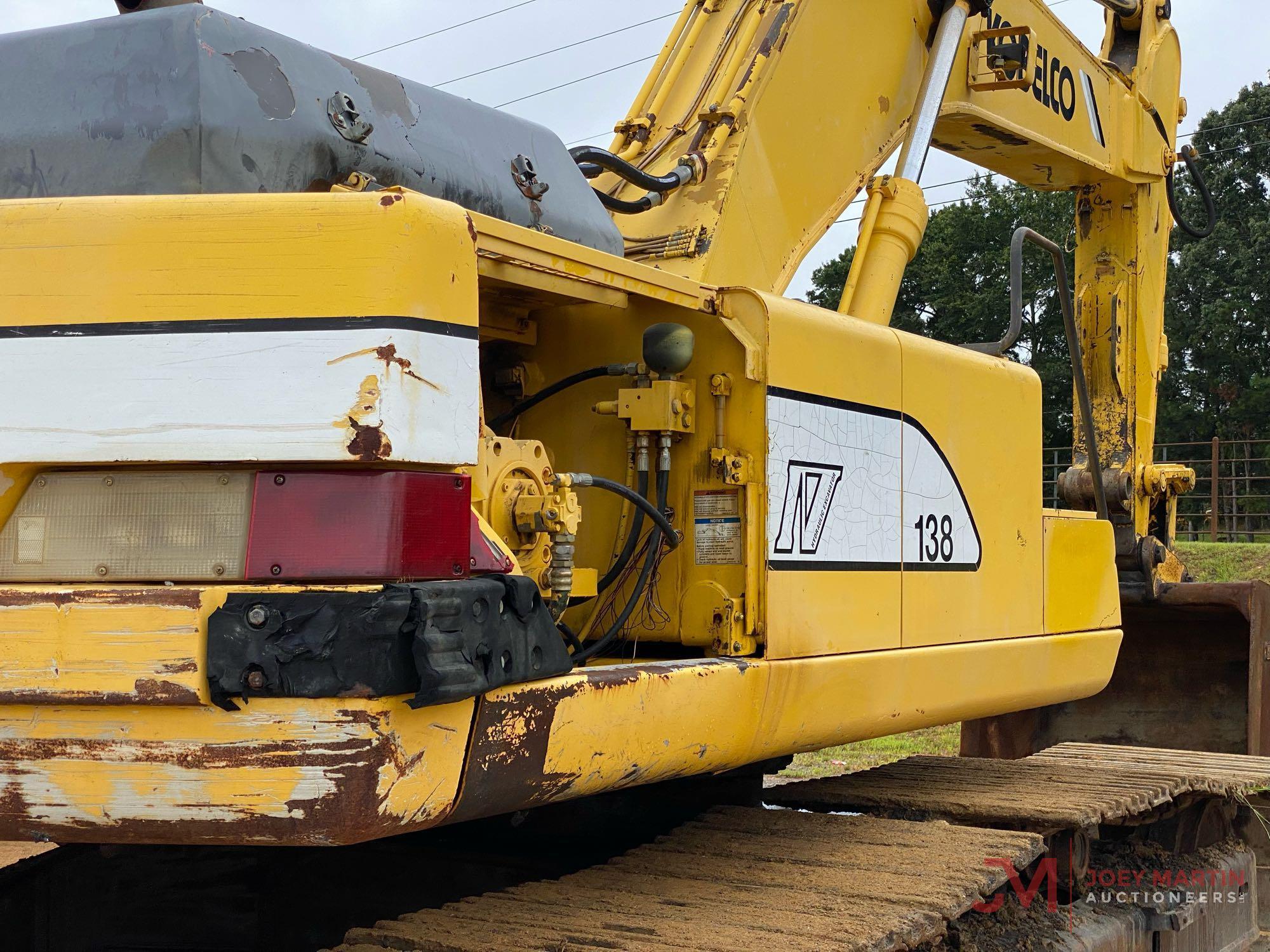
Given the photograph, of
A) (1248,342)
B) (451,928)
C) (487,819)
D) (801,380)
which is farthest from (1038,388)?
(1248,342)

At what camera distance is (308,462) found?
2.52 m

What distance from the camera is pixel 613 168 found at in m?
4.42

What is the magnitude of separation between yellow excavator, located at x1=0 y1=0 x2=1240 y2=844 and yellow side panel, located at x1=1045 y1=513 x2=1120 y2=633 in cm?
4

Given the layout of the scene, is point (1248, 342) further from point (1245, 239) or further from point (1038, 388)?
point (1038, 388)

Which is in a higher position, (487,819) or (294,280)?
(294,280)

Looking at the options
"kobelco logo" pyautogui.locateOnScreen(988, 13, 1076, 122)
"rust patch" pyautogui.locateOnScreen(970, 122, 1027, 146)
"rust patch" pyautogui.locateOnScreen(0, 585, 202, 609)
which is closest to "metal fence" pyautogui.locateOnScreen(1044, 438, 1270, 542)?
"kobelco logo" pyautogui.locateOnScreen(988, 13, 1076, 122)

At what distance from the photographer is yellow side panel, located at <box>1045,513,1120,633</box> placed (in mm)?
4922

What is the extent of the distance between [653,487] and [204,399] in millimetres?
1311

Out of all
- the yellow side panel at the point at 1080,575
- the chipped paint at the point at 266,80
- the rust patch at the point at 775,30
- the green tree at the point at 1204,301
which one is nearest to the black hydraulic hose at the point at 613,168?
the rust patch at the point at 775,30

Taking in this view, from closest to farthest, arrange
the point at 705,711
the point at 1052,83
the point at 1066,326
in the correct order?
the point at 705,711
the point at 1066,326
the point at 1052,83

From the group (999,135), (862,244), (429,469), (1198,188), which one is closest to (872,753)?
(1198,188)

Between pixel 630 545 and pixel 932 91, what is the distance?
8.54ft

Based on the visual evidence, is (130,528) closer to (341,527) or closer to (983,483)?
(341,527)

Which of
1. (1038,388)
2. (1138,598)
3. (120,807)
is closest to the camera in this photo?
(120,807)
